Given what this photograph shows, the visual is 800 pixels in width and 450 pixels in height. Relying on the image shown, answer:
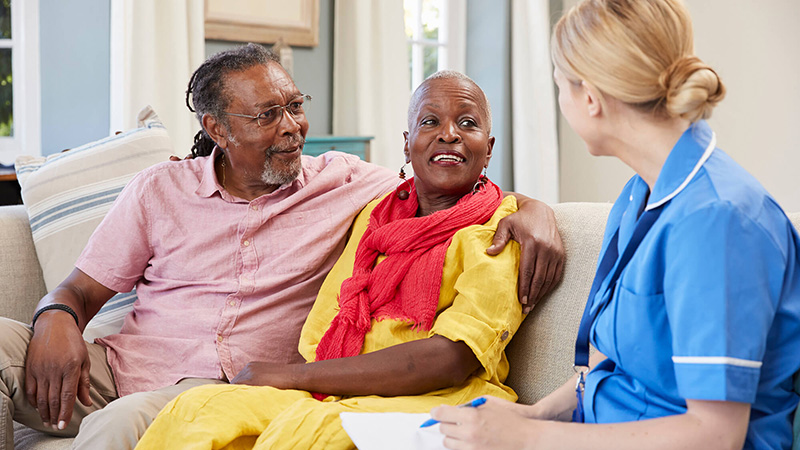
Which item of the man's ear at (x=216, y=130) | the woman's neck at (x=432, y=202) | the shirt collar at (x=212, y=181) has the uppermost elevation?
the man's ear at (x=216, y=130)

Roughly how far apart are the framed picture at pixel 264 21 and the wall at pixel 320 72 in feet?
0.28

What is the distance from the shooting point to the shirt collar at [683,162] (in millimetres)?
892

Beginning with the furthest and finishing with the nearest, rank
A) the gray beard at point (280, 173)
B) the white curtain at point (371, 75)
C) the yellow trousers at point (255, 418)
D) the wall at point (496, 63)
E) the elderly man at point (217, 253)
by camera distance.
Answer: the wall at point (496, 63) < the white curtain at point (371, 75) < the gray beard at point (280, 173) < the elderly man at point (217, 253) < the yellow trousers at point (255, 418)

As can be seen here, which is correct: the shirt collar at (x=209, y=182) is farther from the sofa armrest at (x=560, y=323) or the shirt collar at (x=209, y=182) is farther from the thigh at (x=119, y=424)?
the sofa armrest at (x=560, y=323)

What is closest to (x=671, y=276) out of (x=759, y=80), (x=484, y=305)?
(x=484, y=305)

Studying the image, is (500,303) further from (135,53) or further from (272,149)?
(135,53)

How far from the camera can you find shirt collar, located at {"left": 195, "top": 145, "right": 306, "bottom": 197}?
186 cm

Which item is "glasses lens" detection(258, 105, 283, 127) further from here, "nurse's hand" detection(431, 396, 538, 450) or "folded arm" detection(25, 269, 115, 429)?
"nurse's hand" detection(431, 396, 538, 450)

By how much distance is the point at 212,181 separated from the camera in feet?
6.12

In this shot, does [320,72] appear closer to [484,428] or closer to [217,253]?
[217,253]

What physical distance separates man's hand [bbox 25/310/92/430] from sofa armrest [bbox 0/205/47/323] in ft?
1.62

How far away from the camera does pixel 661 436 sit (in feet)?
2.76

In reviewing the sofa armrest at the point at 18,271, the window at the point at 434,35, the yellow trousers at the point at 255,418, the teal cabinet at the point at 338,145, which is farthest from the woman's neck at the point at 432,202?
the window at the point at 434,35

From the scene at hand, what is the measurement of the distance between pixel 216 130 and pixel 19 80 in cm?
175
